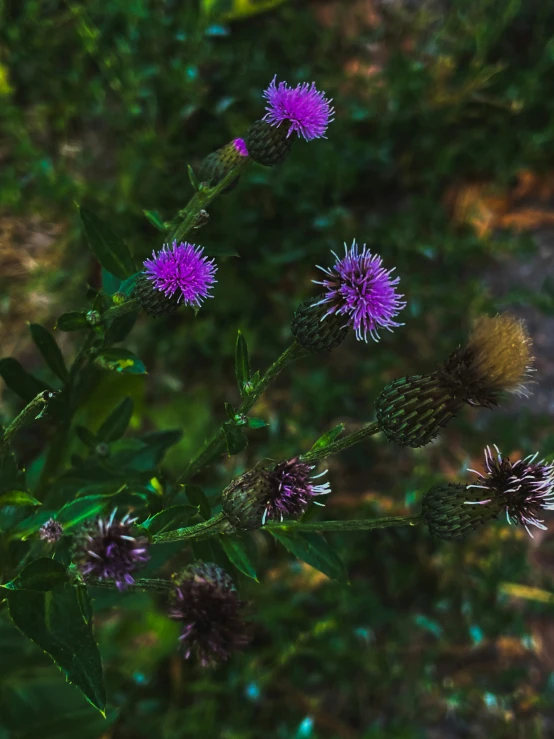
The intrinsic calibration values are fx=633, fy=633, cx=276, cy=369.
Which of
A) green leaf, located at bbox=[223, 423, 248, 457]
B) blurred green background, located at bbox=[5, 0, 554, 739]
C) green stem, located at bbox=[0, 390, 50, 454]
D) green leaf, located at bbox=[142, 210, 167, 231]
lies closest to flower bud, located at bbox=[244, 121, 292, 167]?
green leaf, located at bbox=[142, 210, 167, 231]

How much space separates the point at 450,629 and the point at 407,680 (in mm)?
416

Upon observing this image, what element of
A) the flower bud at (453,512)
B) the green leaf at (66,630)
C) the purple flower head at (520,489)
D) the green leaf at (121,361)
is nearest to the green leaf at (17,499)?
the green leaf at (66,630)

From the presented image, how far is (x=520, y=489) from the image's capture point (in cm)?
182

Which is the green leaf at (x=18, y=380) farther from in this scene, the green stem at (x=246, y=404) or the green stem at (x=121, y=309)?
the green stem at (x=246, y=404)

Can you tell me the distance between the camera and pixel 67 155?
4.15 meters

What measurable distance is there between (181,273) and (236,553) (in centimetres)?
81

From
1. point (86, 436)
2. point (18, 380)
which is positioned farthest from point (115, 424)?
point (18, 380)

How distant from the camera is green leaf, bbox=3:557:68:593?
5.38ft

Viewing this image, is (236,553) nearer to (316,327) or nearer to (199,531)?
(199,531)

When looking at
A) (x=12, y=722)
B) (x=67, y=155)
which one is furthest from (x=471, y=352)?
(x=67, y=155)

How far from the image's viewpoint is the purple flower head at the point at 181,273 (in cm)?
176

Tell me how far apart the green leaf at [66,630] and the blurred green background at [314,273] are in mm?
1620

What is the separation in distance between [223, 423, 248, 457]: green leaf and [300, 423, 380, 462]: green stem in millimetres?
178

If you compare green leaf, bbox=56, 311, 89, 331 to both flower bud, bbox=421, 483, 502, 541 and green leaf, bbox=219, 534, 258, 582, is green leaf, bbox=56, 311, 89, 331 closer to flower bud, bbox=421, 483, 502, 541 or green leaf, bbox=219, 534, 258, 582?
green leaf, bbox=219, 534, 258, 582
